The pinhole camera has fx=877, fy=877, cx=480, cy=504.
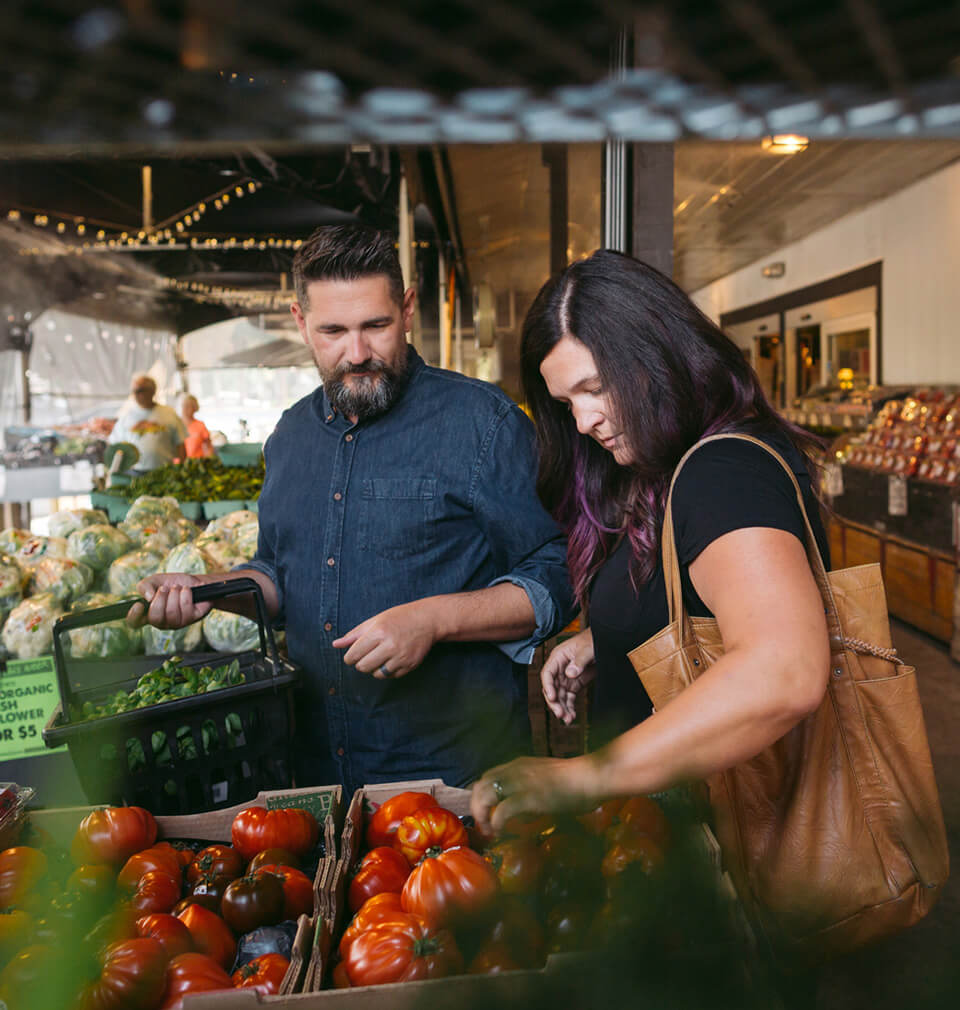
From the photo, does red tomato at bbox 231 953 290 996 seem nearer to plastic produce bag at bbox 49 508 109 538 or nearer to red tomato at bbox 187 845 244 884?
red tomato at bbox 187 845 244 884

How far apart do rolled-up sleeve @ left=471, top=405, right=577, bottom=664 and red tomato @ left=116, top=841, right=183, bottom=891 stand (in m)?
0.67

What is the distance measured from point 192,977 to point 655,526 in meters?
0.84

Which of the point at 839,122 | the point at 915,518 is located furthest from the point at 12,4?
the point at 915,518

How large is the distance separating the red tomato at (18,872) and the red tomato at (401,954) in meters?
0.46

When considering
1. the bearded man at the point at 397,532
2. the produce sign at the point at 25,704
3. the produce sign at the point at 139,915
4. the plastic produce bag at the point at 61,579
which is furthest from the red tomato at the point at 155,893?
the plastic produce bag at the point at 61,579

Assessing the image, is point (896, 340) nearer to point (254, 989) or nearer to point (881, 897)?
point (881, 897)

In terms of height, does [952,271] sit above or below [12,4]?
above

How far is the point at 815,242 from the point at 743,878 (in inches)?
412

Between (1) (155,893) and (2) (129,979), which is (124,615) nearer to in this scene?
(1) (155,893)

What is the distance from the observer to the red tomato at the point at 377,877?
1.08m

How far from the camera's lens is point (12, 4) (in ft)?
0.71

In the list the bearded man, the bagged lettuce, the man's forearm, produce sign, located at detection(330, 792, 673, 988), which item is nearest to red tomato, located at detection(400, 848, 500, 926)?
produce sign, located at detection(330, 792, 673, 988)

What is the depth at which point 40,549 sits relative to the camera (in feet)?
9.02

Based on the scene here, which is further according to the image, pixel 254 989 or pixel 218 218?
pixel 218 218
